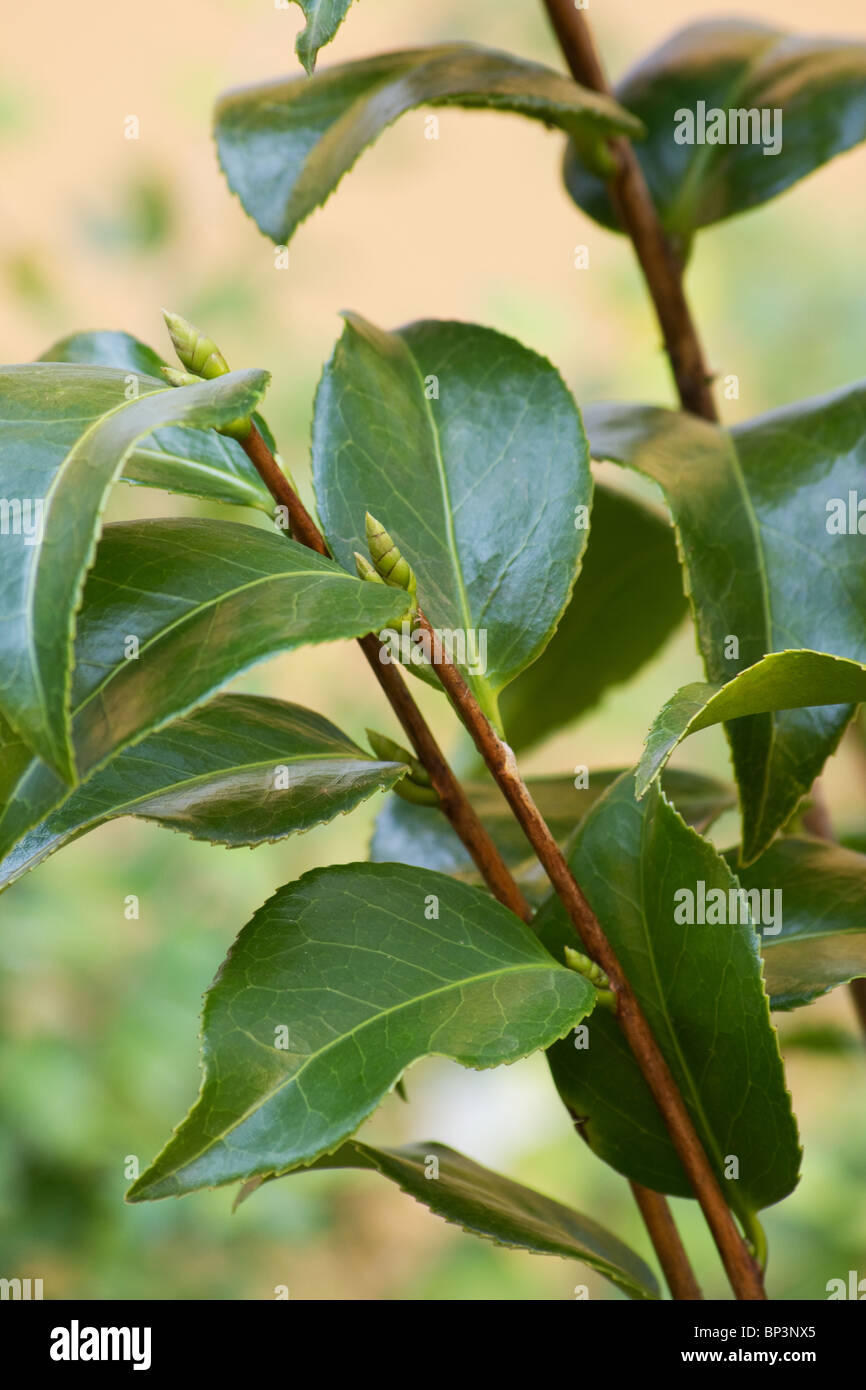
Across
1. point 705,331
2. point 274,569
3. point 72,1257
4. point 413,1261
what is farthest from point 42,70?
point 274,569

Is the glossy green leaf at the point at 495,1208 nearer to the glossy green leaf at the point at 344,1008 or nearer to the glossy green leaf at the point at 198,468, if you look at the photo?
the glossy green leaf at the point at 344,1008

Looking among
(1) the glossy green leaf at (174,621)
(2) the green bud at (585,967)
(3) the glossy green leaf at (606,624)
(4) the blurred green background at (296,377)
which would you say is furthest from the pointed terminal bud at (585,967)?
(4) the blurred green background at (296,377)

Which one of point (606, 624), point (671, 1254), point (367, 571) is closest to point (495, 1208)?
point (671, 1254)

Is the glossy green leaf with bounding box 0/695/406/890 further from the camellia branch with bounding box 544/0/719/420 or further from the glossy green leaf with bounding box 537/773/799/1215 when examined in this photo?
the camellia branch with bounding box 544/0/719/420

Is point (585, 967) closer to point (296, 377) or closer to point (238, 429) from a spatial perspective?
point (238, 429)

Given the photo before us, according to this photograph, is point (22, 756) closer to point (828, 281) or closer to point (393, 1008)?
point (393, 1008)

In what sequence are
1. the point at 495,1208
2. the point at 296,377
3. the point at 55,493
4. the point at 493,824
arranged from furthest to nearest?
1. the point at 296,377
2. the point at 493,824
3. the point at 495,1208
4. the point at 55,493
